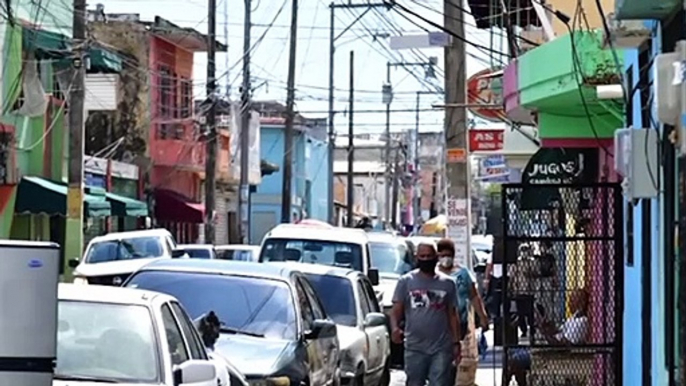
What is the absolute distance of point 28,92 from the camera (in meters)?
31.7

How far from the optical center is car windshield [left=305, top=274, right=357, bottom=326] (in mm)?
17109

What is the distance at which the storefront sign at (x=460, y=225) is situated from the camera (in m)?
19.6

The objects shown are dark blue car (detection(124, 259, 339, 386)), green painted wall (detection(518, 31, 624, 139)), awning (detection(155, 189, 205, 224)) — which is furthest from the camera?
awning (detection(155, 189, 205, 224))

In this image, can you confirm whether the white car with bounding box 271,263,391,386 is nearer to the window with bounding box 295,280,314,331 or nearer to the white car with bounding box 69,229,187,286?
the window with bounding box 295,280,314,331

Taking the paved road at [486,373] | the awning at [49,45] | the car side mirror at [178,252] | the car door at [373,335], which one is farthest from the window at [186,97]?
the car door at [373,335]

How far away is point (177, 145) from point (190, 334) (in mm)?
36931

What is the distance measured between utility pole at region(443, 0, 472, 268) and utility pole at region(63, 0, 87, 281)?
10926 mm

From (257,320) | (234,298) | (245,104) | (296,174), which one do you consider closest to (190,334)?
(257,320)

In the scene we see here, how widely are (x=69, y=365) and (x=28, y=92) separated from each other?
76.7ft

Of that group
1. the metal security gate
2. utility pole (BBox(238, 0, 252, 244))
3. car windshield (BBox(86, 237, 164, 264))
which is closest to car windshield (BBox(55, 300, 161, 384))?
the metal security gate

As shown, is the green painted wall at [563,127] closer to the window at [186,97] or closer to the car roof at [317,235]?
the car roof at [317,235]

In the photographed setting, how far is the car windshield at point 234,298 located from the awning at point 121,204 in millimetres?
24285

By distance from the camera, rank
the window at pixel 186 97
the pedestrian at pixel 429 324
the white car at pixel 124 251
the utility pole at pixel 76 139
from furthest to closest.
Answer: the window at pixel 186 97 < the utility pole at pixel 76 139 < the white car at pixel 124 251 < the pedestrian at pixel 429 324

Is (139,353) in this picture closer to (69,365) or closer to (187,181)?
(69,365)
